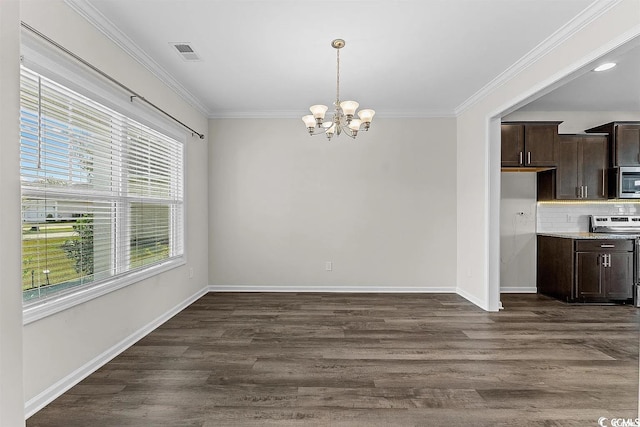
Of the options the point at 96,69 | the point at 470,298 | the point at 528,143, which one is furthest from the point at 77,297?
the point at 528,143

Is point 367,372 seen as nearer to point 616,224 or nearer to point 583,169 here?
point 583,169

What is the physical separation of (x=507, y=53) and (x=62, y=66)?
366 cm

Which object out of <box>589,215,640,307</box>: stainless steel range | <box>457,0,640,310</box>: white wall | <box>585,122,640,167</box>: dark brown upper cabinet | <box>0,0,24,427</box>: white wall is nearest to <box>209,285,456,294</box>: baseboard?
<box>457,0,640,310</box>: white wall

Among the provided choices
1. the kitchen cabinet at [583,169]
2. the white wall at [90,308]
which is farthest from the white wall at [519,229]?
the white wall at [90,308]

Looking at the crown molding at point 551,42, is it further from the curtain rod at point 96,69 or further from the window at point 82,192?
the window at point 82,192

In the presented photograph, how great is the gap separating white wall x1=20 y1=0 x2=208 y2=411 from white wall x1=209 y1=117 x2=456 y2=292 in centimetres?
102

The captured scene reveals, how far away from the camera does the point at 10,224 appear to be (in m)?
0.95

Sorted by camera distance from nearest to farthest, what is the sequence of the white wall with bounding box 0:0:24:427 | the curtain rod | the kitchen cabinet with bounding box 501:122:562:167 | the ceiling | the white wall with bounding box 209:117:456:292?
the white wall with bounding box 0:0:24:427 → the curtain rod → the ceiling → the kitchen cabinet with bounding box 501:122:562:167 → the white wall with bounding box 209:117:456:292

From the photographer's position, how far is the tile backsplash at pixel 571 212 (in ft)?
16.7

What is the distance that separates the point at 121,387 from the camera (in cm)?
233

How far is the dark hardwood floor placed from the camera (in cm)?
204

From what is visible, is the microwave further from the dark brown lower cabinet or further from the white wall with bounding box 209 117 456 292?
the white wall with bounding box 209 117 456 292

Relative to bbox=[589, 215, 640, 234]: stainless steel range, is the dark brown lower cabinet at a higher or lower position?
lower

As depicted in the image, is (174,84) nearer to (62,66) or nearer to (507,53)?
(62,66)
